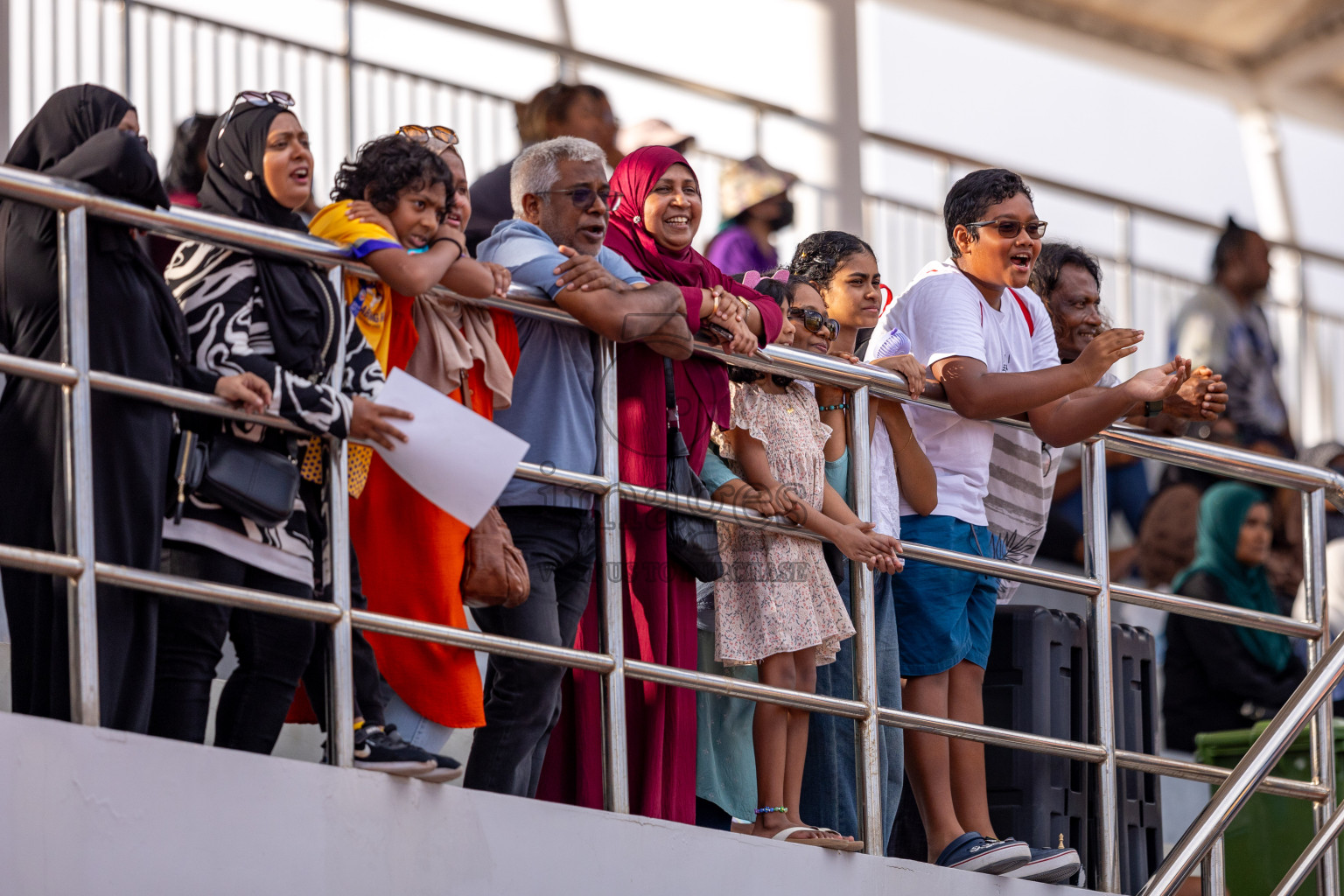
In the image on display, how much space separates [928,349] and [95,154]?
2263mm

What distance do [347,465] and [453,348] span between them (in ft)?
1.18

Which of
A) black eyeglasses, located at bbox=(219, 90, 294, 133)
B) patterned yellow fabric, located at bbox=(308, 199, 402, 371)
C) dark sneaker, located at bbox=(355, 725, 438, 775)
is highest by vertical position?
black eyeglasses, located at bbox=(219, 90, 294, 133)

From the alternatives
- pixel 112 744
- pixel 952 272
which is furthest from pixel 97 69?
pixel 112 744

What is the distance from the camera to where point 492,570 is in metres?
3.79

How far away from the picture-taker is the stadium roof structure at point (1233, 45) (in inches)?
467

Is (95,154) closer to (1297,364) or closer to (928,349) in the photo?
(928,349)

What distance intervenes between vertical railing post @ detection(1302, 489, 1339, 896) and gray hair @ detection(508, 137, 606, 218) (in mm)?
2296

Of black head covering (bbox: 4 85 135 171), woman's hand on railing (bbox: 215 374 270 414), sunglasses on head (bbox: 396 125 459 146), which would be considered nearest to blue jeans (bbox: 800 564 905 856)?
sunglasses on head (bbox: 396 125 459 146)

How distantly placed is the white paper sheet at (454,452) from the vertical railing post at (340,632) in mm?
101

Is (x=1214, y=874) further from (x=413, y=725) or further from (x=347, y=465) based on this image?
(x=347, y=465)

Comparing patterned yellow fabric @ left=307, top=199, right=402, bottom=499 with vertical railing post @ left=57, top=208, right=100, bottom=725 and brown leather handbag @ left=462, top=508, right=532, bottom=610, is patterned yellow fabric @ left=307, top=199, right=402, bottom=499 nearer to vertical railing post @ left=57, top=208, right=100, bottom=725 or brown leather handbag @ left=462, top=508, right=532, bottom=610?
brown leather handbag @ left=462, top=508, right=532, bottom=610

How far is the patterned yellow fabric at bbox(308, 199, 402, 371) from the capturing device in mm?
3672

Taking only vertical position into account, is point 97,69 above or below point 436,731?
above

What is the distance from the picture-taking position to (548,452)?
4.02m
